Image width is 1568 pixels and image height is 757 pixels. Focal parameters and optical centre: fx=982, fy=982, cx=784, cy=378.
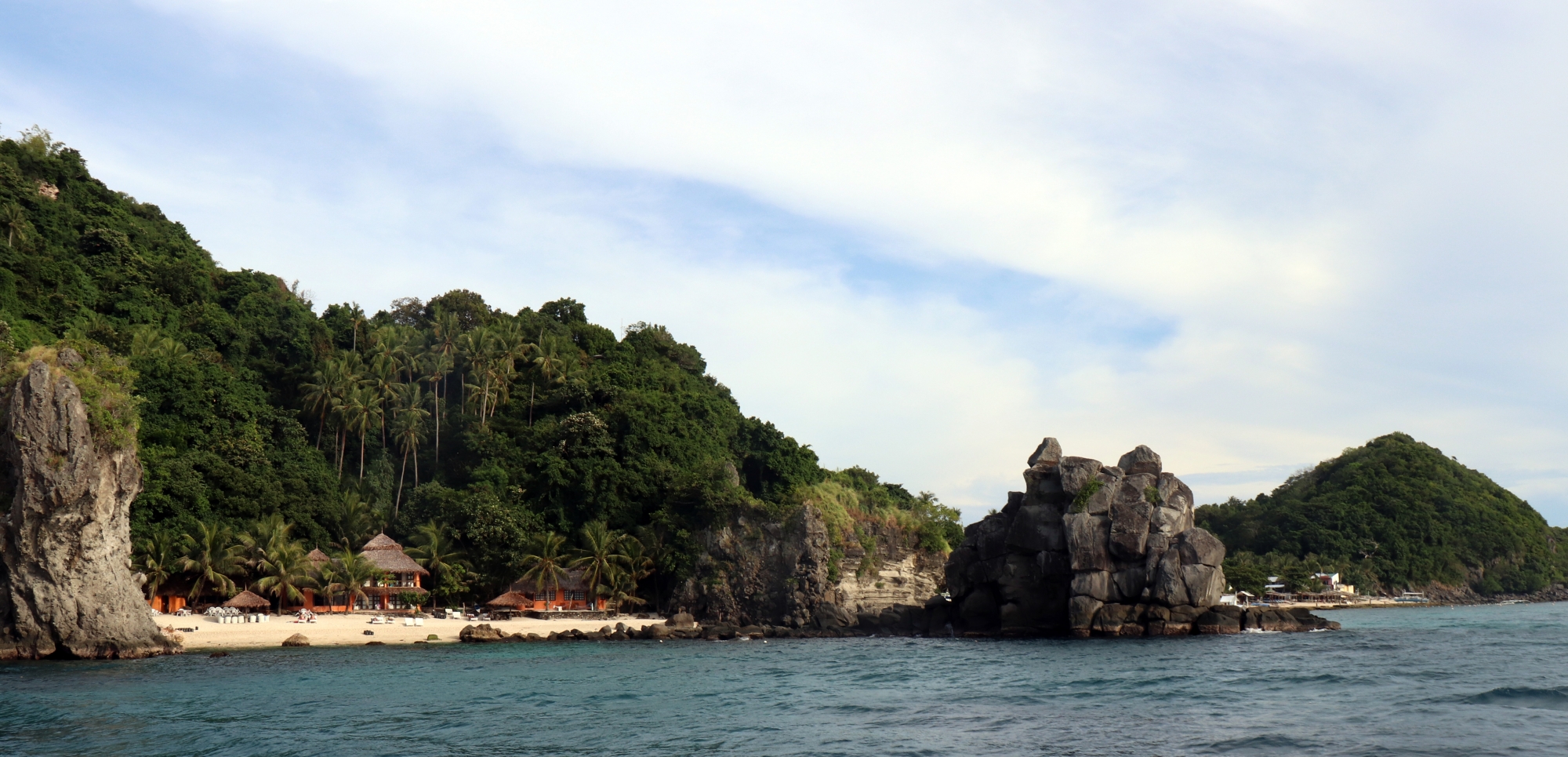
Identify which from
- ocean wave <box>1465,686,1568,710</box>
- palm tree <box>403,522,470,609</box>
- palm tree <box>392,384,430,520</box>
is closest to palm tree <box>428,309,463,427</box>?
palm tree <box>392,384,430,520</box>

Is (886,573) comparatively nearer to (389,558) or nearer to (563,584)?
(563,584)

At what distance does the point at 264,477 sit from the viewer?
49156 millimetres

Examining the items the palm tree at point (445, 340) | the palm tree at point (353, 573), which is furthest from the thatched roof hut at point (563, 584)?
the palm tree at point (445, 340)

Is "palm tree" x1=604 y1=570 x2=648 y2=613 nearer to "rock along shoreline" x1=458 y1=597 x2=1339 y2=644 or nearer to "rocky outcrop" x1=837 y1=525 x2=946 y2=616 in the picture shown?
"rock along shoreline" x1=458 y1=597 x2=1339 y2=644

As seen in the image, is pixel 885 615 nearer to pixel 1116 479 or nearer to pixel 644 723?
pixel 1116 479

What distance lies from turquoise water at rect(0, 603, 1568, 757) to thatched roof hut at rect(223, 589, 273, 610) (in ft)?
26.3

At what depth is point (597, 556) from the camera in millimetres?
52250

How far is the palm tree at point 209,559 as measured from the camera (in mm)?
43844

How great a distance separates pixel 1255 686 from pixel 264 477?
45090 millimetres

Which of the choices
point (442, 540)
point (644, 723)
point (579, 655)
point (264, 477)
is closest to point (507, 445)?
point (442, 540)

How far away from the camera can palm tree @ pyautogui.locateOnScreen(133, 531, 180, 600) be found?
42.9 meters

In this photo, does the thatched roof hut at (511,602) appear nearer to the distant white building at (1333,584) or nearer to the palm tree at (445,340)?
the palm tree at (445,340)

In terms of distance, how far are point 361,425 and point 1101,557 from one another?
132ft

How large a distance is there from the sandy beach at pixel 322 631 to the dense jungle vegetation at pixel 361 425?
317cm
